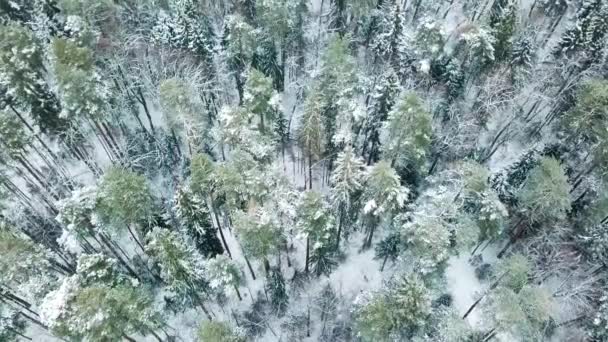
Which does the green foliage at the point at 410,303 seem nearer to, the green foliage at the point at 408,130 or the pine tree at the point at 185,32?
the green foliage at the point at 408,130

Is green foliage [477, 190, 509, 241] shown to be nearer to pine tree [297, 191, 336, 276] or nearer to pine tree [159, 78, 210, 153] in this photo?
pine tree [297, 191, 336, 276]

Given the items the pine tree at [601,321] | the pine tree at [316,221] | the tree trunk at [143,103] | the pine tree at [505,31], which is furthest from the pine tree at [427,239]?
the tree trunk at [143,103]

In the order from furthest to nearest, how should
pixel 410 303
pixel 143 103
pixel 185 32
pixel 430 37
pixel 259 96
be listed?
pixel 143 103 < pixel 185 32 < pixel 430 37 < pixel 259 96 < pixel 410 303

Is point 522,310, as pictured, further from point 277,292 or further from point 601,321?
point 277,292

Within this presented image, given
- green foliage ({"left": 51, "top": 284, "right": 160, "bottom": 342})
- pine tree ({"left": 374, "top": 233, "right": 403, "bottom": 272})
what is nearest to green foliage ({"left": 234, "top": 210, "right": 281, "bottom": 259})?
green foliage ({"left": 51, "top": 284, "right": 160, "bottom": 342})

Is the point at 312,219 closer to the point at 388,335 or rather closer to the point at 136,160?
the point at 388,335

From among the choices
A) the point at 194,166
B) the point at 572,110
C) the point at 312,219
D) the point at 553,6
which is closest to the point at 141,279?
the point at 194,166

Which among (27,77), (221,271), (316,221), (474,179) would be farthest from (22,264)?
(474,179)
